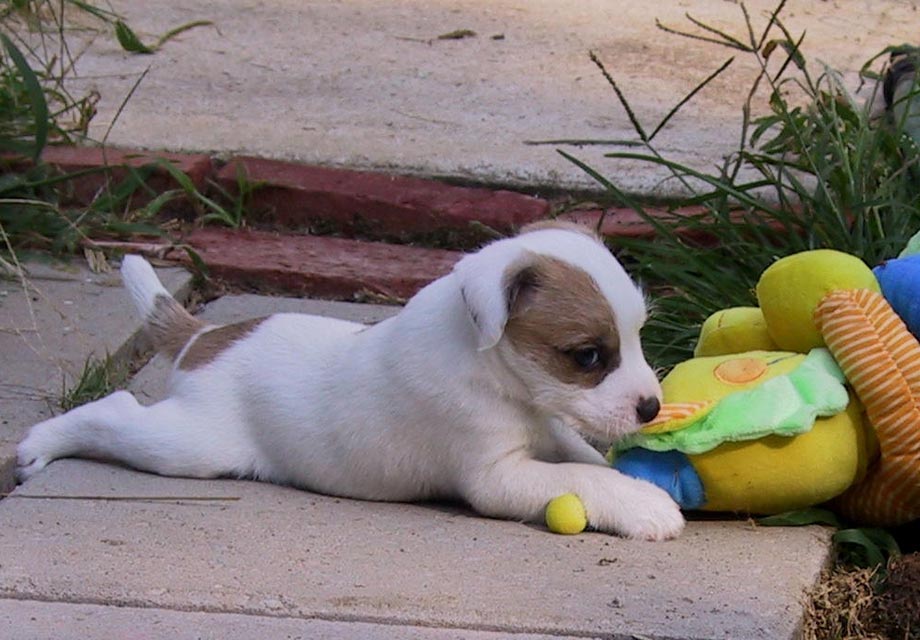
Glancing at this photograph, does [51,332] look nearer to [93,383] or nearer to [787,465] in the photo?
[93,383]

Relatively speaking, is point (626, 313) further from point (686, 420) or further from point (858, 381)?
point (858, 381)

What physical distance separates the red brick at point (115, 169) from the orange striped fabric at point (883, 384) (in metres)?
2.72

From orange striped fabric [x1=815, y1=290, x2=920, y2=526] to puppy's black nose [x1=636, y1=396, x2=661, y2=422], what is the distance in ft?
1.43

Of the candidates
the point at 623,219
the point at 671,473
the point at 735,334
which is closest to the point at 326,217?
the point at 623,219

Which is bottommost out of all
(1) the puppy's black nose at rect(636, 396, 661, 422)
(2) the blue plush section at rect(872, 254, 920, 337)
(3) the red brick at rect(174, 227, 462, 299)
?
(3) the red brick at rect(174, 227, 462, 299)

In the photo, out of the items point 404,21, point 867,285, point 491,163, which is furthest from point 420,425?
point 404,21

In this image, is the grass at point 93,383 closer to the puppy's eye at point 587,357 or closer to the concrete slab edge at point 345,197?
the concrete slab edge at point 345,197

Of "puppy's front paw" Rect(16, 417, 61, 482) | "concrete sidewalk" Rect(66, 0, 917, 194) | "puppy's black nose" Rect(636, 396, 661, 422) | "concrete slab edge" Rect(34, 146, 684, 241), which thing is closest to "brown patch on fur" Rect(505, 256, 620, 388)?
"puppy's black nose" Rect(636, 396, 661, 422)

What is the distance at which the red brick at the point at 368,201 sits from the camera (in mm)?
5371

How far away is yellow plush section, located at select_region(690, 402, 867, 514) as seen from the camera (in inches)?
131

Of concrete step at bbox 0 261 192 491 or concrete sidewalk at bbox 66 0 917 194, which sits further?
concrete sidewalk at bbox 66 0 917 194

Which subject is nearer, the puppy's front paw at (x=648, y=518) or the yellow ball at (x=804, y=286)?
the puppy's front paw at (x=648, y=518)

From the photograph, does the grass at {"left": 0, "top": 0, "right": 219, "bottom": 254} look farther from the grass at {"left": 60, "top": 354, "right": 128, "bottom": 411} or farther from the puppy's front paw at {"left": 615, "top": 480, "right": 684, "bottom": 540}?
the puppy's front paw at {"left": 615, "top": 480, "right": 684, "bottom": 540}

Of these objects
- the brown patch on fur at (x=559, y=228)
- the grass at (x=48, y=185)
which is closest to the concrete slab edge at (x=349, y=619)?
the brown patch on fur at (x=559, y=228)
